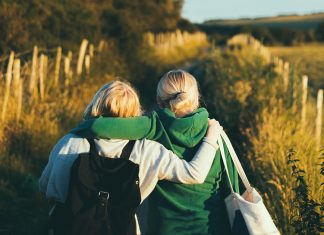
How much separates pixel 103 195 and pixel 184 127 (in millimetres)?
664

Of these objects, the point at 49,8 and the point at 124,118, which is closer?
the point at 124,118

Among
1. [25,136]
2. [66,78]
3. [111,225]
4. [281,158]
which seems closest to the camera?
[111,225]

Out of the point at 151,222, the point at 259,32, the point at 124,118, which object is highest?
the point at 124,118

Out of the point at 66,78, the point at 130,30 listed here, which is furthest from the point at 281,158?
the point at 130,30

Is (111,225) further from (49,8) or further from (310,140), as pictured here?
(49,8)

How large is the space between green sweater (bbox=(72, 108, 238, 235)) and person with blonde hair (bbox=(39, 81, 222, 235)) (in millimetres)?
78

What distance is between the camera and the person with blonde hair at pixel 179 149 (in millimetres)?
3920

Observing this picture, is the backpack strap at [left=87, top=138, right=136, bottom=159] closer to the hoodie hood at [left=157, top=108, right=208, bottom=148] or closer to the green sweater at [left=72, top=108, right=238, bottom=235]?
the green sweater at [left=72, top=108, right=238, bottom=235]

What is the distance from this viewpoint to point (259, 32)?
7894 centimetres

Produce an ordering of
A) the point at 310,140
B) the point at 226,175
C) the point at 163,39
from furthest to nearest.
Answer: the point at 163,39 → the point at 310,140 → the point at 226,175

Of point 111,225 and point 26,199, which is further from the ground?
point 111,225

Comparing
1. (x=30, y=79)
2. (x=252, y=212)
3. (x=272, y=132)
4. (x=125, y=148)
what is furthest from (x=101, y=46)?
(x=252, y=212)

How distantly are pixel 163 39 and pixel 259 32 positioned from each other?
1694 inches

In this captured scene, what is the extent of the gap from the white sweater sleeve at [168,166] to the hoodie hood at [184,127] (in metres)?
0.12
